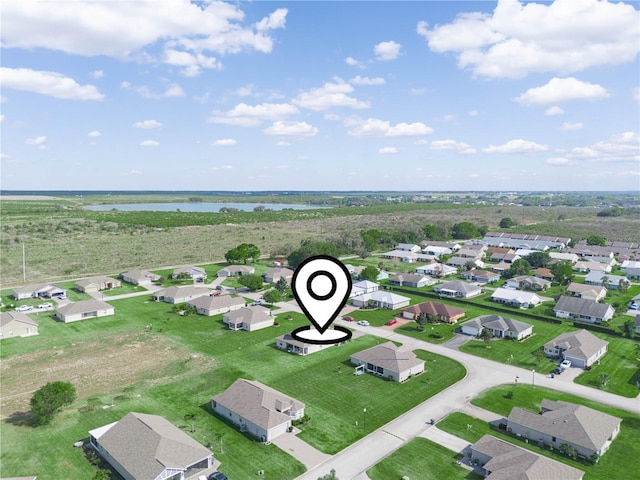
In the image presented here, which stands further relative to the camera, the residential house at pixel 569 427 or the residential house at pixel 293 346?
the residential house at pixel 293 346

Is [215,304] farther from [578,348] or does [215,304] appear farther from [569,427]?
[578,348]

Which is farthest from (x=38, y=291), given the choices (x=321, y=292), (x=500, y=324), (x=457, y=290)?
(x=321, y=292)

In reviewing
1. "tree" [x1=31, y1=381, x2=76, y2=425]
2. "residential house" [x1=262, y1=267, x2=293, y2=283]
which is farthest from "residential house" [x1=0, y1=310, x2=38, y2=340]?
"residential house" [x1=262, y1=267, x2=293, y2=283]

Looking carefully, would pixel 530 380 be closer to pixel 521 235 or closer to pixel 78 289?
pixel 78 289

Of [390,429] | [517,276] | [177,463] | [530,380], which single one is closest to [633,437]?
[530,380]

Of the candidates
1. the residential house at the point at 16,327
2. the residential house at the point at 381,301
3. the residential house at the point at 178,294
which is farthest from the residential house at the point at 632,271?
the residential house at the point at 16,327

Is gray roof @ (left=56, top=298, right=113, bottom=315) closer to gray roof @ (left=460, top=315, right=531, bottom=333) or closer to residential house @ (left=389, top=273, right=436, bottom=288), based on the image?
residential house @ (left=389, top=273, right=436, bottom=288)

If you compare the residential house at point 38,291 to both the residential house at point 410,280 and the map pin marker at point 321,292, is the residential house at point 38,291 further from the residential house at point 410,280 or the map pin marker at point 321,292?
the map pin marker at point 321,292
